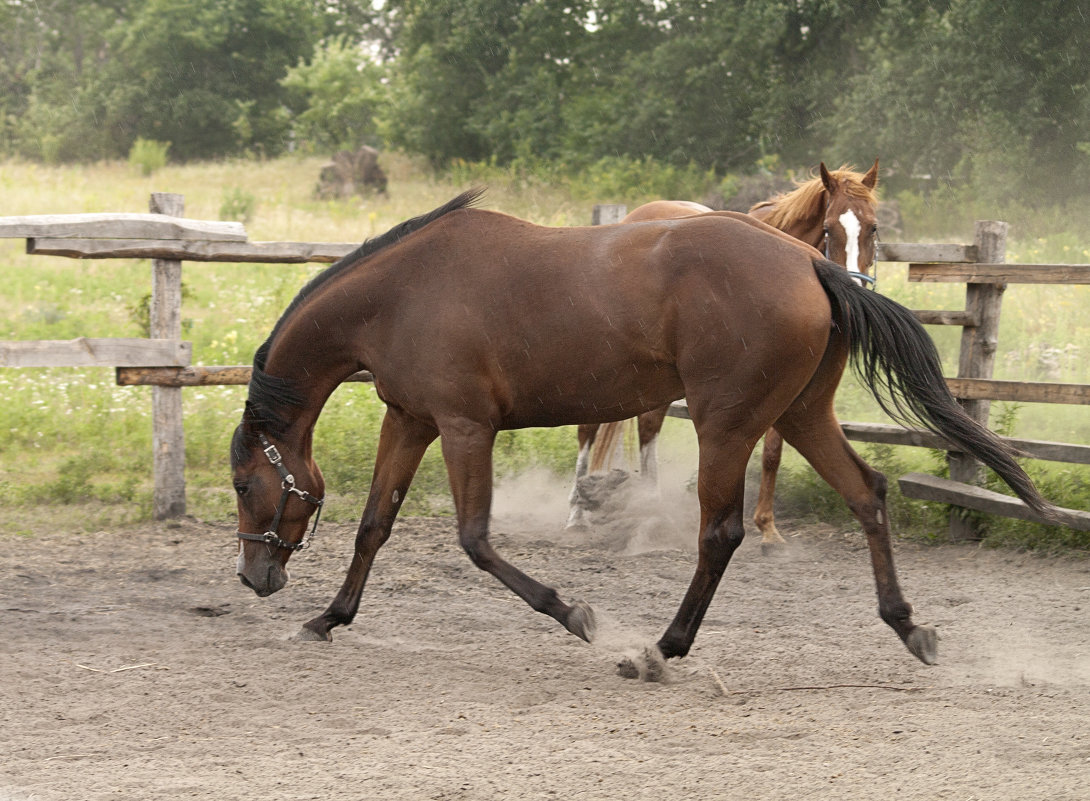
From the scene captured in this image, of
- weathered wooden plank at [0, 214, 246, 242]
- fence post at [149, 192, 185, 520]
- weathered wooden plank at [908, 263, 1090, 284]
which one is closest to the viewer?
weathered wooden plank at [908, 263, 1090, 284]

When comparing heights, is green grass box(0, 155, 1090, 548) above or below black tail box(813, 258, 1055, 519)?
below

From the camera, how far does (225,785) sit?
103 inches

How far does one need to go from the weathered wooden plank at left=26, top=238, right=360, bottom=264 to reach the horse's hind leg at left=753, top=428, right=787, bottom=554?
2.77m

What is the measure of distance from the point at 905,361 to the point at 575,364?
3.86 feet

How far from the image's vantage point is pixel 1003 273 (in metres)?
5.85

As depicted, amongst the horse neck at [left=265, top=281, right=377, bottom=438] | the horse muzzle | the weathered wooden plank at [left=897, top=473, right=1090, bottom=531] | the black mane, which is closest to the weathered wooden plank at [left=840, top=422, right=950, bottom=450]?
the weathered wooden plank at [left=897, top=473, right=1090, bottom=531]

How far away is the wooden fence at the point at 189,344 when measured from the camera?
5734 millimetres

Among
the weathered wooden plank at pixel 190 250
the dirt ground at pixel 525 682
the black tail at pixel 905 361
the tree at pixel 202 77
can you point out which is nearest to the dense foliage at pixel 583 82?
the tree at pixel 202 77

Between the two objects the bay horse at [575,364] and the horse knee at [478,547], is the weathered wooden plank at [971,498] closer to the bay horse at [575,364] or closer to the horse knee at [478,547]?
the bay horse at [575,364]

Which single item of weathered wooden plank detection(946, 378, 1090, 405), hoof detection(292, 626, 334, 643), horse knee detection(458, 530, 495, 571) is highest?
weathered wooden plank detection(946, 378, 1090, 405)

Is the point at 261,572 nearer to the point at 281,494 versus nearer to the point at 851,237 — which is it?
the point at 281,494

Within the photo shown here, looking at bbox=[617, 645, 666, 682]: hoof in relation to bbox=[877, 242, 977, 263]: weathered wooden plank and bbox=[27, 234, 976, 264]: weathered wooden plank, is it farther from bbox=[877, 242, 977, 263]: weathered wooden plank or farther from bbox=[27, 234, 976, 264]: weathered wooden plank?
bbox=[877, 242, 977, 263]: weathered wooden plank

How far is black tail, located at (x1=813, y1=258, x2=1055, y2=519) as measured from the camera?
141 inches

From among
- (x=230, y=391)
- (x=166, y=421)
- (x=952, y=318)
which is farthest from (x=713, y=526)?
(x=230, y=391)
